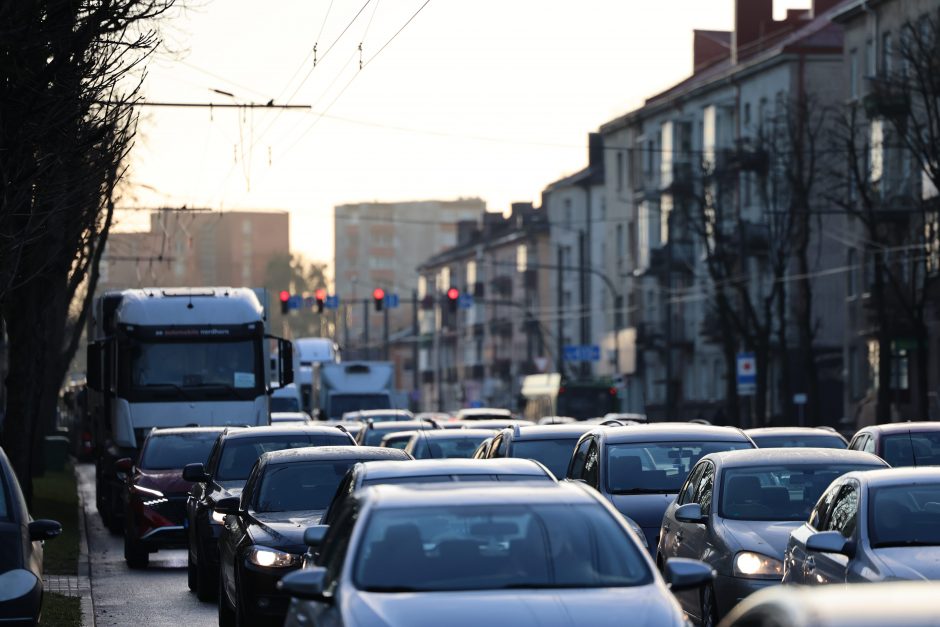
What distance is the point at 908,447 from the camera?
69.4 ft

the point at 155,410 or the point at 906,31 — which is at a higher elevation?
the point at 906,31

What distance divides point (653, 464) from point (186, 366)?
13563 mm

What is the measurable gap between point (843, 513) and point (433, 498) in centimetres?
380

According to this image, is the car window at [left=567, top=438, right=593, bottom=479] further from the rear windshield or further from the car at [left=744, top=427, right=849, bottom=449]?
the car at [left=744, top=427, right=849, bottom=449]

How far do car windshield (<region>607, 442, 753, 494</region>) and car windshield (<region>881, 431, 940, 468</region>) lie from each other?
2.82 meters

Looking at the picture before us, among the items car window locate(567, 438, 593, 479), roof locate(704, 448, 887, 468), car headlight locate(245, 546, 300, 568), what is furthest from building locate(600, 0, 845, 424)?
car headlight locate(245, 546, 300, 568)

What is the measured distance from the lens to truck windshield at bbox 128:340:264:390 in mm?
30750

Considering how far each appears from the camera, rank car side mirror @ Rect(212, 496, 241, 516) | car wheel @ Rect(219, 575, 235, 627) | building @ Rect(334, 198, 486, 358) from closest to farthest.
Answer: car wheel @ Rect(219, 575, 235, 627)
car side mirror @ Rect(212, 496, 241, 516)
building @ Rect(334, 198, 486, 358)

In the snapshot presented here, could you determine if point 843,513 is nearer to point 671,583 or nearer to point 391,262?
point 671,583

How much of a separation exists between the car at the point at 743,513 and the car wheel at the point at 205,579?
16.8ft

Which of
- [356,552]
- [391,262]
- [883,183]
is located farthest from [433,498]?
[391,262]

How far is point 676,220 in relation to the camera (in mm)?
82000

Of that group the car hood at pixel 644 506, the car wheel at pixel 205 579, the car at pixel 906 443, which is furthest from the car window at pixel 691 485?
the car at pixel 906 443

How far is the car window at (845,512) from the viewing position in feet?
39.3
